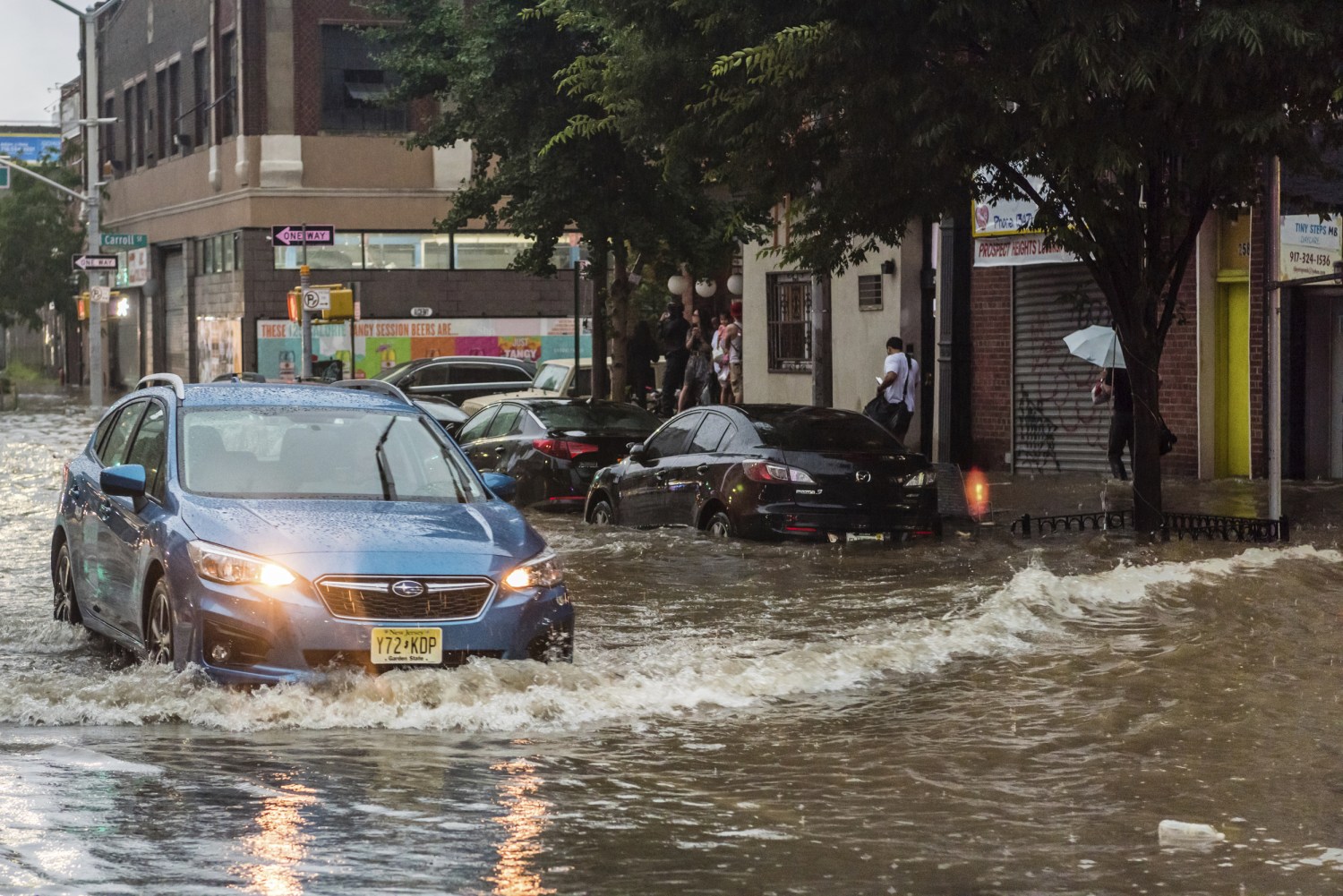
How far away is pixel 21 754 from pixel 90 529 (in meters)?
3.05

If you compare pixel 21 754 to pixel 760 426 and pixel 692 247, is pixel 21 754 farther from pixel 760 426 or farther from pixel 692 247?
pixel 692 247

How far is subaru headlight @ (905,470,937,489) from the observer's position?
15586 mm

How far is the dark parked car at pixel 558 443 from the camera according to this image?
64.1 ft

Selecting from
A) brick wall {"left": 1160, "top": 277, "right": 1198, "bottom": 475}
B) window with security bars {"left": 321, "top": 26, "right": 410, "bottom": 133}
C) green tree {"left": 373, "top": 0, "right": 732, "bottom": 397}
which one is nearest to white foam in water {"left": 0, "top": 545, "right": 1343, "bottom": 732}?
brick wall {"left": 1160, "top": 277, "right": 1198, "bottom": 475}

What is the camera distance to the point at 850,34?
14.1 metres

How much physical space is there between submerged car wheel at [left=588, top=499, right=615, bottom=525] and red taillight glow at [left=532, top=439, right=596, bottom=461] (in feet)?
5.16

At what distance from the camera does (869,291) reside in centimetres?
2897

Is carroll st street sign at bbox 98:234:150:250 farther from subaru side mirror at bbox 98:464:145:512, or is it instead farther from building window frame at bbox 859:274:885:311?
subaru side mirror at bbox 98:464:145:512

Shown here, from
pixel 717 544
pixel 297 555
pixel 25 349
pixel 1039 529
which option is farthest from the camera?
pixel 25 349

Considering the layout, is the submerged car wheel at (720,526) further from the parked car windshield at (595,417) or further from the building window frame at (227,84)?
the building window frame at (227,84)

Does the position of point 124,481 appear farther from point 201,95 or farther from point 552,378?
point 201,95

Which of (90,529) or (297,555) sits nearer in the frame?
(297,555)

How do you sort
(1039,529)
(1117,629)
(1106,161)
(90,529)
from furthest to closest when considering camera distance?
(1039,529), (1106,161), (1117,629), (90,529)

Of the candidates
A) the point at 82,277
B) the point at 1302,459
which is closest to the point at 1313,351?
the point at 1302,459
